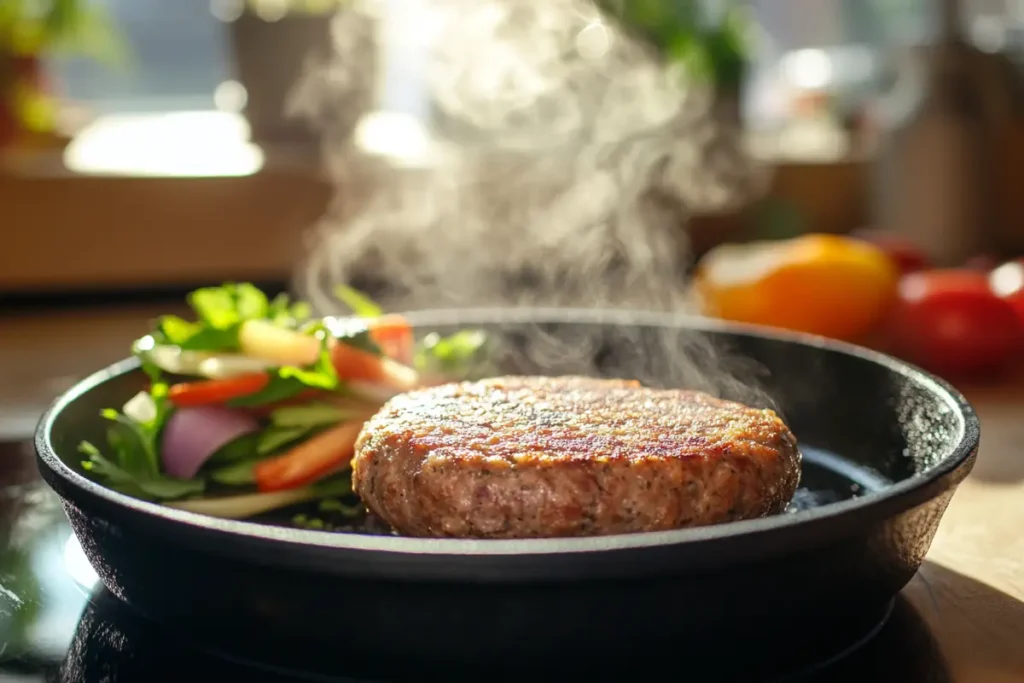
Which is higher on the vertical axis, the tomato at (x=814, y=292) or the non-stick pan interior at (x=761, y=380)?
the non-stick pan interior at (x=761, y=380)

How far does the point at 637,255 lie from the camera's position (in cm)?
260

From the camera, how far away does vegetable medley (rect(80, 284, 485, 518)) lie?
123cm

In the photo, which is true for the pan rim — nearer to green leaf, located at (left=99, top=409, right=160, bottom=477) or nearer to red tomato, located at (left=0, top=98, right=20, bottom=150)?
green leaf, located at (left=99, top=409, right=160, bottom=477)

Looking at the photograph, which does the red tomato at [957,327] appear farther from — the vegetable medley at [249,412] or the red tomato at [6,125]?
the red tomato at [6,125]

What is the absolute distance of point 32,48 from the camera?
332 cm

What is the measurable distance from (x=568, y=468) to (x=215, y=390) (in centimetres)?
56

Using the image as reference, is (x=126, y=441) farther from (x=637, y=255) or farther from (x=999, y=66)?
(x=999, y=66)

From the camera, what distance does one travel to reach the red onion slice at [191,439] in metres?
1.25

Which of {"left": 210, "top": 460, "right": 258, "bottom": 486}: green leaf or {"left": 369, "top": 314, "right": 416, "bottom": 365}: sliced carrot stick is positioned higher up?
{"left": 369, "top": 314, "right": 416, "bottom": 365}: sliced carrot stick

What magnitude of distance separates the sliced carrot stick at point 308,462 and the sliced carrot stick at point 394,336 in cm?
22

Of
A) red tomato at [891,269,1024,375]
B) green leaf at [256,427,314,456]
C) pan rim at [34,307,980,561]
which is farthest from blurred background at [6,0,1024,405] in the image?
pan rim at [34,307,980,561]

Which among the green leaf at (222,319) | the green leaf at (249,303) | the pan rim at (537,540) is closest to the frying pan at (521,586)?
the pan rim at (537,540)

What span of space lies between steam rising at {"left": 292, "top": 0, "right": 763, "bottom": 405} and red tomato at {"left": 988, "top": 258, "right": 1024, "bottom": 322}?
2.20 ft

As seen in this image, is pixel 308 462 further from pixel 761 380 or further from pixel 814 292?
pixel 814 292
